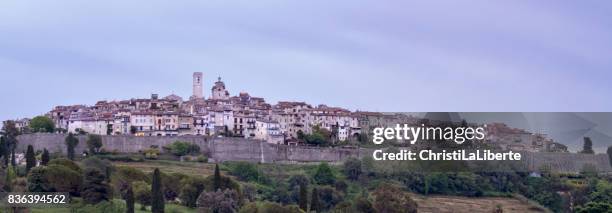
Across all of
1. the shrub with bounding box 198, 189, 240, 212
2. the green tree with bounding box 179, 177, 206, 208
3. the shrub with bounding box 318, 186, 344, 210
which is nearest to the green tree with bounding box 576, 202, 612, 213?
the shrub with bounding box 318, 186, 344, 210

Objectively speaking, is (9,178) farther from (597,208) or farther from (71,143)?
(597,208)

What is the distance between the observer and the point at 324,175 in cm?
5509

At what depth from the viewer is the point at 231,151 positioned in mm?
58844

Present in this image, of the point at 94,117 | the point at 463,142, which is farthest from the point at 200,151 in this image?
the point at 463,142

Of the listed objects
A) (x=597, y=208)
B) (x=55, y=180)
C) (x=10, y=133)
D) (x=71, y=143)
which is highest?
(x=10, y=133)

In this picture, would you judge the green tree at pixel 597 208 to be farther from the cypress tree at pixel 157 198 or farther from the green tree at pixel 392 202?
the cypress tree at pixel 157 198

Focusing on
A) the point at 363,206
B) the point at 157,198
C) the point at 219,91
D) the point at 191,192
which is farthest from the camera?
the point at 219,91

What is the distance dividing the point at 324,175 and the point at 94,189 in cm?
1542

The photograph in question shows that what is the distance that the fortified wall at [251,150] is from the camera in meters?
58.2

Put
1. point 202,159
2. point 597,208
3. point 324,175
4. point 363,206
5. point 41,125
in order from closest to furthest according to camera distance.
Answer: point 597,208, point 363,206, point 324,175, point 202,159, point 41,125

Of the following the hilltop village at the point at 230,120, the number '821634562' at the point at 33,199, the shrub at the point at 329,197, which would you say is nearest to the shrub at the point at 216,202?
the number '821634562' at the point at 33,199

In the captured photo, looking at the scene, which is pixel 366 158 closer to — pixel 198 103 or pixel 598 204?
pixel 198 103

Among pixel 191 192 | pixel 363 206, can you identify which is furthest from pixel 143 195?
pixel 363 206

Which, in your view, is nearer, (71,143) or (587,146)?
(71,143)
